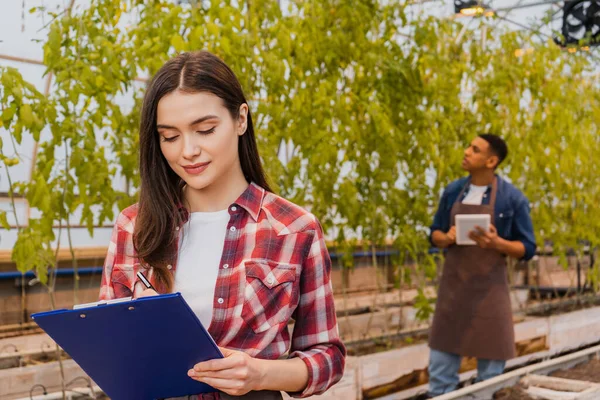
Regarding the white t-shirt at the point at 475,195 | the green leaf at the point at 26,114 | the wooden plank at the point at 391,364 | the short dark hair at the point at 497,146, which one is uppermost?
the green leaf at the point at 26,114

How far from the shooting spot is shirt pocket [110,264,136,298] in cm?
136

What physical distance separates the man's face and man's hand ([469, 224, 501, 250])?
35 centimetres

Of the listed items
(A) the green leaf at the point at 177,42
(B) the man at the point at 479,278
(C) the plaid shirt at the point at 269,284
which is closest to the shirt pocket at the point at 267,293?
(C) the plaid shirt at the point at 269,284

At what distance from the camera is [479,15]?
217 inches

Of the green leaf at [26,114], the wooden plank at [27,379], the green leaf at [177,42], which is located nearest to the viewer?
the green leaf at [26,114]

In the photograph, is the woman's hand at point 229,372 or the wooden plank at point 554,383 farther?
the wooden plank at point 554,383

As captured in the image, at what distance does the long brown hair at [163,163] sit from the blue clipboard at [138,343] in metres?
0.14

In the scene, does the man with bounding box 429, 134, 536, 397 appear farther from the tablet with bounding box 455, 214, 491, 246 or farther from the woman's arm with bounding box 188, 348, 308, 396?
the woman's arm with bounding box 188, 348, 308, 396

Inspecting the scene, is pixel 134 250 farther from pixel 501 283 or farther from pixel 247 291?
pixel 501 283

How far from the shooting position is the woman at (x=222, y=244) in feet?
4.27

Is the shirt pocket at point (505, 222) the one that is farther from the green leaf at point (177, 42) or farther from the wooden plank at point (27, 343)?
the wooden plank at point (27, 343)

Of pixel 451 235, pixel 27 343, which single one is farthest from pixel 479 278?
pixel 27 343

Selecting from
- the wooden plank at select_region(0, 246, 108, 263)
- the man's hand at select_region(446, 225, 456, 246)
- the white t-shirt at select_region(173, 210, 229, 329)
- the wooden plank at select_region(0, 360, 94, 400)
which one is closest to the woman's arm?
the white t-shirt at select_region(173, 210, 229, 329)

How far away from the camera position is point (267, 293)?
1308 millimetres
